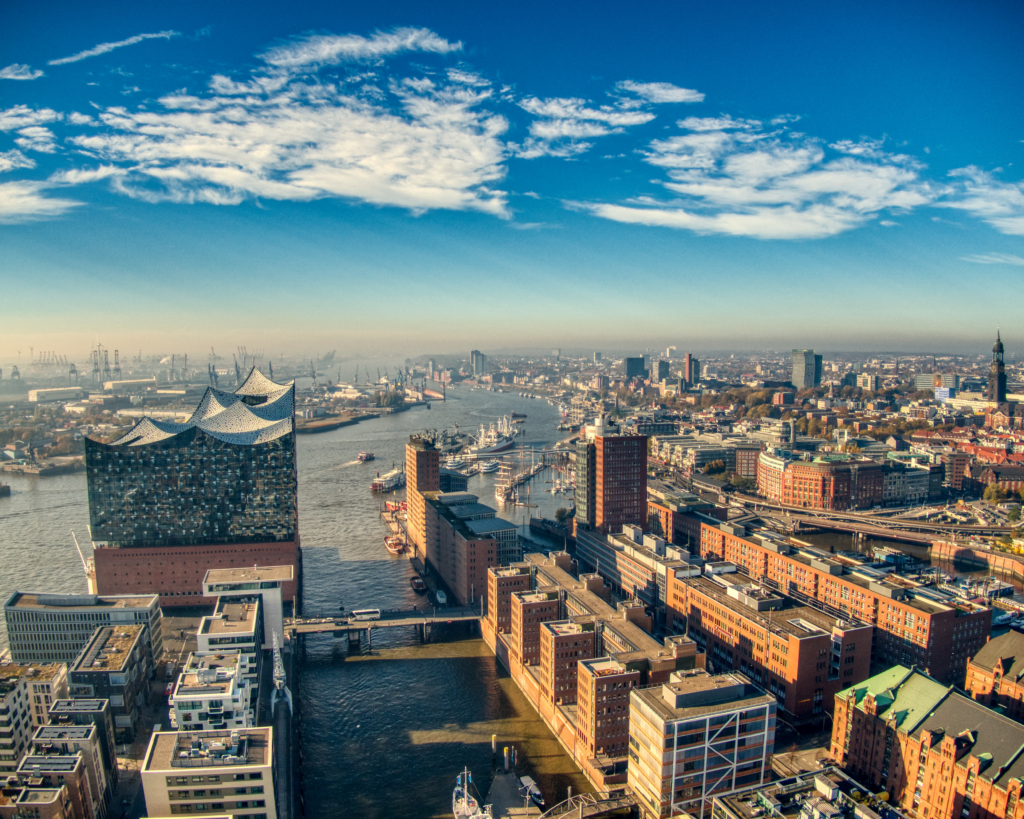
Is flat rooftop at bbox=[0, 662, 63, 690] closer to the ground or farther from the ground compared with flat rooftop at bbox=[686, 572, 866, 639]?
closer to the ground

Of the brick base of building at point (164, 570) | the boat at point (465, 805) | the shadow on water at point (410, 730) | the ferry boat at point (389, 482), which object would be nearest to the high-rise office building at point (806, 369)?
the ferry boat at point (389, 482)

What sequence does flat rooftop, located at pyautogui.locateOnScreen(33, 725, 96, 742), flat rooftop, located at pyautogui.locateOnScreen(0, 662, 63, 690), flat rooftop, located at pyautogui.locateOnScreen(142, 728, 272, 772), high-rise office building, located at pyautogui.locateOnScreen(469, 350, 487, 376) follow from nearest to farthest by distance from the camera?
flat rooftop, located at pyautogui.locateOnScreen(142, 728, 272, 772) < flat rooftop, located at pyautogui.locateOnScreen(33, 725, 96, 742) < flat rooftop, located at pyautogui.locateOnScreen(0, 662, 63, 690) < high-rise office building, located at pyautogui.locateOnScreen(469, 350, 487, 376)

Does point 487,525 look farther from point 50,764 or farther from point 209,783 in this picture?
point 50,764

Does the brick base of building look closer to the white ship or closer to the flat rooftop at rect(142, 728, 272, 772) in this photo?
the flat rooftop at rect(142, 728, 272, 772)

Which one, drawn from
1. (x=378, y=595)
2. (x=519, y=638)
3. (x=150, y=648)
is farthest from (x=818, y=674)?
(x=150, y=648)

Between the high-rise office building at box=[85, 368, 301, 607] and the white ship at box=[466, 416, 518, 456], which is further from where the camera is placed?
the white ship at box=[466, 416, 518, 456]

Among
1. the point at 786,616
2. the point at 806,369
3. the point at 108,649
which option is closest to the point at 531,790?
the point at 786,616

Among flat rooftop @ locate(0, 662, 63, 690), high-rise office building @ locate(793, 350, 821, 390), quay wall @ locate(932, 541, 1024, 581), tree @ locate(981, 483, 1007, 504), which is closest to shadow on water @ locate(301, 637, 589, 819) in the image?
flat rooftop @ locate(0, 662, 63, 690)

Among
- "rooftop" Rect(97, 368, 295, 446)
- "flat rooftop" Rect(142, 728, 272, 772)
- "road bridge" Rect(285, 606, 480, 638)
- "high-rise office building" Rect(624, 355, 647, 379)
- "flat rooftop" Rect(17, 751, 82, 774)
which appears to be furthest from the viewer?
"high-rise office building" Rect(624, 355, 647, 379)
